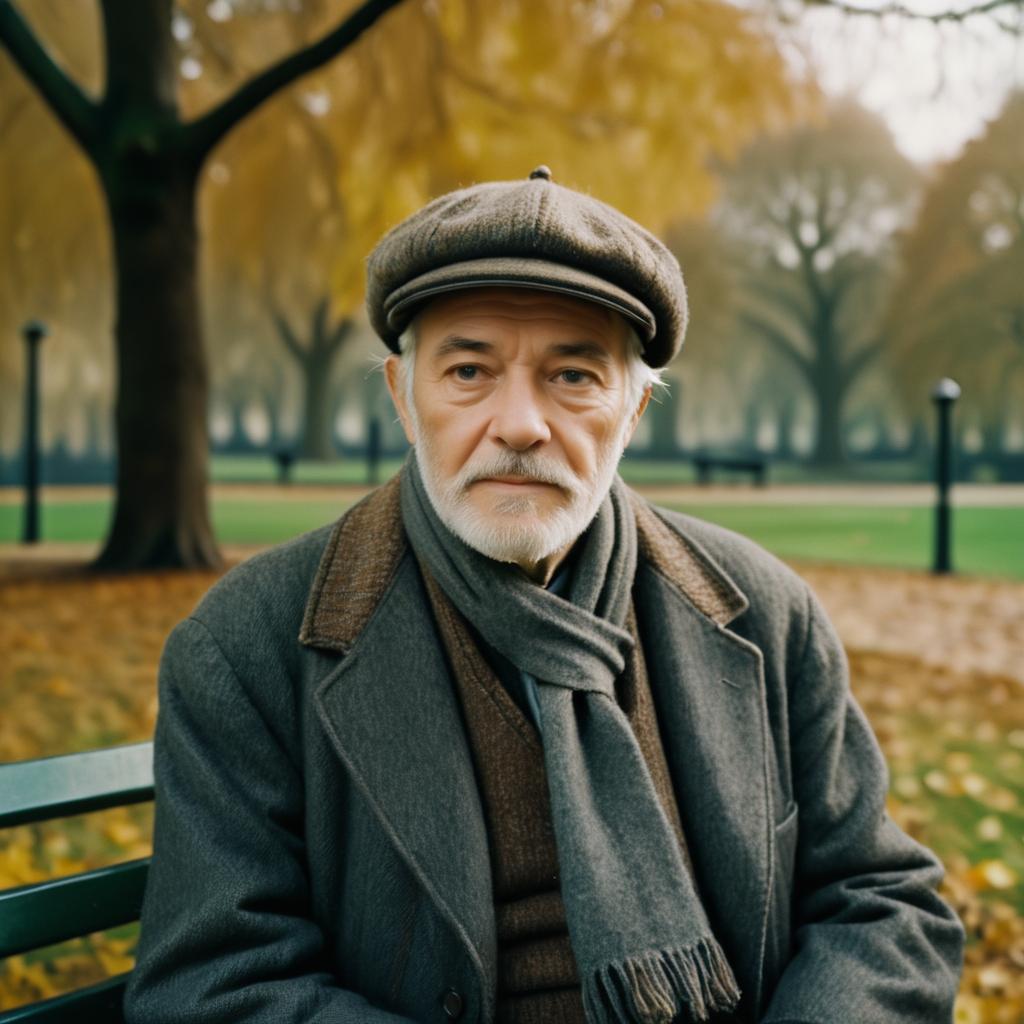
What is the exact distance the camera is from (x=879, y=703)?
6.29m

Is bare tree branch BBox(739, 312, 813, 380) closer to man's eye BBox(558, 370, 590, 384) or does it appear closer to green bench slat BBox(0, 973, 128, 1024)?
man's eye BBox(558, 370, 590, 384)

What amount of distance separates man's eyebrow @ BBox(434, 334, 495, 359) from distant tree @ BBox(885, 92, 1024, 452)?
22564mm

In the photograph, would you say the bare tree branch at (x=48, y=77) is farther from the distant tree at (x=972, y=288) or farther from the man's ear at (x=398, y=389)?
the distant tree at (x=972, y=288)

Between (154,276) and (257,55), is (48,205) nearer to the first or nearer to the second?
(257,55)

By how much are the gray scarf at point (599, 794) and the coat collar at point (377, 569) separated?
0.23ft

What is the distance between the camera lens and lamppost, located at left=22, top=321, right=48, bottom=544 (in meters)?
10.6

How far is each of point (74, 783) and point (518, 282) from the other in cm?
117

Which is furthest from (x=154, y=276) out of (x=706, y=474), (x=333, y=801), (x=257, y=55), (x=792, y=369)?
(x=792, y=369)

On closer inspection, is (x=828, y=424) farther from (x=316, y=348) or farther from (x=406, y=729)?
(x=406, y=729)

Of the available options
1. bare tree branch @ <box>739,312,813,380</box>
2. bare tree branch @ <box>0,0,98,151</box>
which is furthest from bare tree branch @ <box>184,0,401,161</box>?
bare tree branch @ <box>739,312,813,380</box>

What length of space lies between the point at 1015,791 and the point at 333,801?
414 cm

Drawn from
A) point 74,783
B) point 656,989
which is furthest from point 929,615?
point 74,783

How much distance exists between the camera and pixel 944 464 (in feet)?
35.7

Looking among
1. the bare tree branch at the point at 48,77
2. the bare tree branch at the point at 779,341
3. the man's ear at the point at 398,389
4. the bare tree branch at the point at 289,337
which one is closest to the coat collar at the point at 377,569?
the man's ear at the point at 398,389
